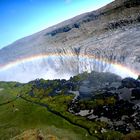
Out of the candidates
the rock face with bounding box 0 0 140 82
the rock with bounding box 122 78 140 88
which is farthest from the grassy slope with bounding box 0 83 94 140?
the rock face with bounding box 0 0 140 82

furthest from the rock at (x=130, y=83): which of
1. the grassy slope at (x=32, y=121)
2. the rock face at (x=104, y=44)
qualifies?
the grassy slope at (x=32, y=121)

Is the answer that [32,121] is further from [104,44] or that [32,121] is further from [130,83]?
[104,44]

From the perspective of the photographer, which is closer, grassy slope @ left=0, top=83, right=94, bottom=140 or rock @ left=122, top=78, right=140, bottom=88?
grassy slope @ left=0, top=83, right=94, bottom=140

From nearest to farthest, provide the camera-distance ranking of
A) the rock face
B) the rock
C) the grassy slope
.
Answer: the grassy slope < the rock < the rock face

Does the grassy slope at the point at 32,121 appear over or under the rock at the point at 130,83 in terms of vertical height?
over

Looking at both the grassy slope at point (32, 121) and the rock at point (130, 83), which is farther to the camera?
the rock at point (130, 83)

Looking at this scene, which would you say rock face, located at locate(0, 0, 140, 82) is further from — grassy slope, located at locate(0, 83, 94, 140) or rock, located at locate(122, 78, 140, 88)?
grassy slope, located at locate(0, 83, 94, 140)

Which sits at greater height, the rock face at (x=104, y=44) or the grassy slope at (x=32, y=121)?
the grassy slope at (x=32, y=121)

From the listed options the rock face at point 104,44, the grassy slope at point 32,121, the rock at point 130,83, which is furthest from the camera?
the rock face at point 104,44

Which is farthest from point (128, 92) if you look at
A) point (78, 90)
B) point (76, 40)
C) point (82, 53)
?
point (76, 40)

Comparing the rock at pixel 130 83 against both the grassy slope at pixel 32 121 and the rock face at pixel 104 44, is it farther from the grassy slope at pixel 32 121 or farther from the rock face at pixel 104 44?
the grassy slope at pixel 32 121

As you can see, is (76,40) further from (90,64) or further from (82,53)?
(90,64)

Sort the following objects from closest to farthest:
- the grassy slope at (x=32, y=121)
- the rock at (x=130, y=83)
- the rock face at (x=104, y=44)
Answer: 1. the grassy slope at (x=32, y=121)
2. the rock at (x=130, y=83)
3. the rock face at (x=104, y=44)
